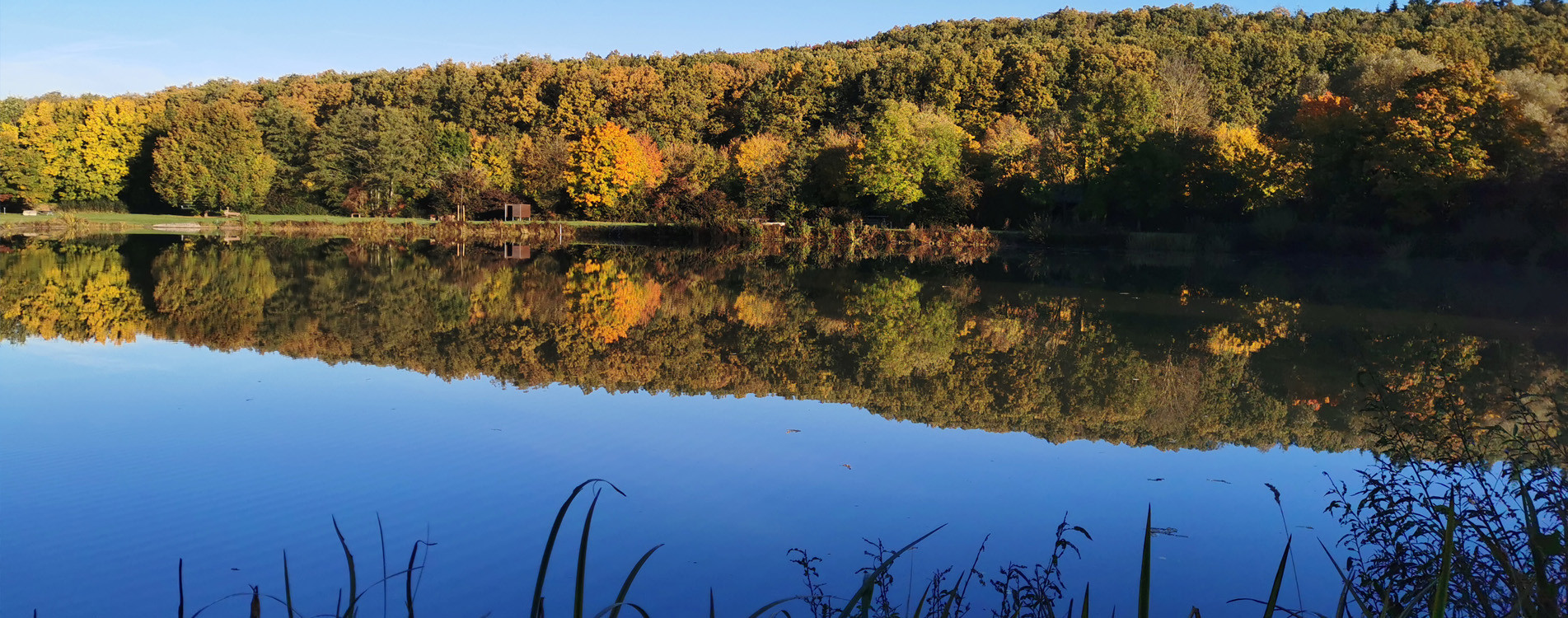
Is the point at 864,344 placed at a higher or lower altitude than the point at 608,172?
lower

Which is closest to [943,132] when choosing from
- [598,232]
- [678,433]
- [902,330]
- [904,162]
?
[904,162]

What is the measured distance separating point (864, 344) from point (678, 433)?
14.4ft

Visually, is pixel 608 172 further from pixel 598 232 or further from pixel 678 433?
pixel 678 433

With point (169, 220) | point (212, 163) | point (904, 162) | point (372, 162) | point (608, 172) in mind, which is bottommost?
point (169, 220)

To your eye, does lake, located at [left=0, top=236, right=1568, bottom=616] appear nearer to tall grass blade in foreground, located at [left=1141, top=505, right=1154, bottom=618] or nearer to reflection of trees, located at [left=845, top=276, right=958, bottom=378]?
reflection of trees, located at [left=845, top=276, right=958, bottom=378]

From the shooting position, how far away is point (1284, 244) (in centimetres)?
2739

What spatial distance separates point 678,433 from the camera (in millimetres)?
6676

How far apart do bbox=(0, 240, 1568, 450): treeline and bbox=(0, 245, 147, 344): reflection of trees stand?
6 cm

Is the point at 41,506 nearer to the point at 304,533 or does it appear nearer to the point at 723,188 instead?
the point at 304,533

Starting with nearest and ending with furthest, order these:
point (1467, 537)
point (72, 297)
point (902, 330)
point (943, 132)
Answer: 1. point (1467, 537)
2. point (902, 330)
3. point (72, 297)
4. point (943, 132)

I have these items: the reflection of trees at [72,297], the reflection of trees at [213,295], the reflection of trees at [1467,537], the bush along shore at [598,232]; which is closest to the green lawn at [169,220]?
the bush along shore at [598,232]

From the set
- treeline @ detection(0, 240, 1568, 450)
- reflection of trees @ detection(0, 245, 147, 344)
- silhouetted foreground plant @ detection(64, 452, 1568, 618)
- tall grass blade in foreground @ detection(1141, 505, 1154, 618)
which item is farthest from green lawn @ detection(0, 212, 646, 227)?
tall grass blade in foreground @ detection(1141, 505, 1154, 618)

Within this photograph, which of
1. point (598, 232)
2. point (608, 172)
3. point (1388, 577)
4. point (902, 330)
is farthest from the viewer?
point (608, 172)

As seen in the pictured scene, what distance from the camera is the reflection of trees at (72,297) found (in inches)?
420
